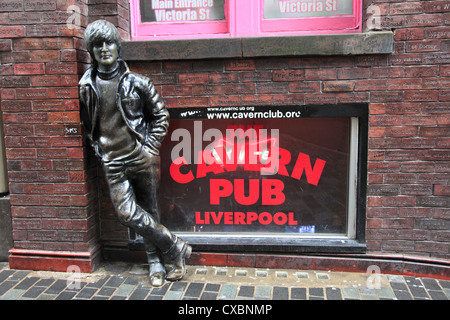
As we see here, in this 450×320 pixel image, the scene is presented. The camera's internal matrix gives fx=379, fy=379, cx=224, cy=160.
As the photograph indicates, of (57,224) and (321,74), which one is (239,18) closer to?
(321,74)

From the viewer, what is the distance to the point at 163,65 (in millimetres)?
3922

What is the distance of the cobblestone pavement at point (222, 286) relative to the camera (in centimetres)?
347

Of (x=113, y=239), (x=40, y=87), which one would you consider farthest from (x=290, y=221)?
(x=40, y=87)

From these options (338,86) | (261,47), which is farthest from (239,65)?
(338,86)

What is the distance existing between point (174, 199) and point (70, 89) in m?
1.60

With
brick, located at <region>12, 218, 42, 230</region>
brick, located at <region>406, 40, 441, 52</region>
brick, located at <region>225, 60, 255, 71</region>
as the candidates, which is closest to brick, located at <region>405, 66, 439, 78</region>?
brick, located at <region>406, 40, 441, 52</region>

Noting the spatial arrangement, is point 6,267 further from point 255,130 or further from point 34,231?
point 255,130

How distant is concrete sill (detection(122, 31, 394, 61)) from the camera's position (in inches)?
143

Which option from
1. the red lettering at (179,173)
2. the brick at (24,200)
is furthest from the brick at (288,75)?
the brick at (24,200)

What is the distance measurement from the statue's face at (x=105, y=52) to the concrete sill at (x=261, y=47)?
0.54m

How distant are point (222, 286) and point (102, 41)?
251 centimetres

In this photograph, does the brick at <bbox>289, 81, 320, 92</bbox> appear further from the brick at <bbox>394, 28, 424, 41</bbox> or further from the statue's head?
the statue's head

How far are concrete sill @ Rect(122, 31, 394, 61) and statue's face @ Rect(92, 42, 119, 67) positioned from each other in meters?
0.54

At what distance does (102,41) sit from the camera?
10.8ft
